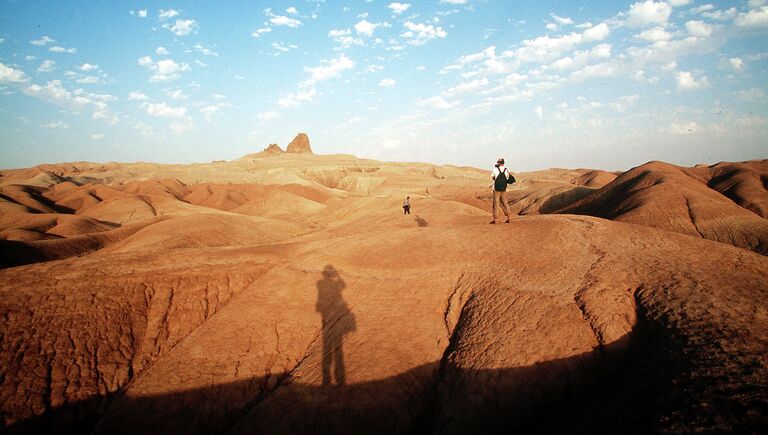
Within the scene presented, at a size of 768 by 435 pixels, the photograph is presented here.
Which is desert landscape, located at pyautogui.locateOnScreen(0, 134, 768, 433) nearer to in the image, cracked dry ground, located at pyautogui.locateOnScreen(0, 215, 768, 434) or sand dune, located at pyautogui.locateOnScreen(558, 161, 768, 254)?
cracked dry ground, located at pyautogui.locateOnScreen(0, 215, 768, 434)

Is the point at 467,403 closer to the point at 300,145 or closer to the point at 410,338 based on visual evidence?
the point at 410,338

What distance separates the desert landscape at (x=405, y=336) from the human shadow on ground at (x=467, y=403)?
1.0 inches

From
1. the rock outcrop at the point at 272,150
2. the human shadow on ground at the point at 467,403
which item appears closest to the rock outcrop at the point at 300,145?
the rock outcrop at the point at 272,150

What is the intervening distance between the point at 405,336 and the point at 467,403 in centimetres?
204

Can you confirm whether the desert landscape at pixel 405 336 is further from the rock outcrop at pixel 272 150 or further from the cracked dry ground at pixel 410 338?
the rock outcrop at pixel 272 150

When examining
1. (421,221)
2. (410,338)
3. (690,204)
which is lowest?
(410,338)

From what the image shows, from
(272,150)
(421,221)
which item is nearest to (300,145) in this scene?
(272,150)

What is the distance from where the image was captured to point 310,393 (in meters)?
6.83

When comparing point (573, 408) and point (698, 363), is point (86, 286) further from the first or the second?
point (698, 363)

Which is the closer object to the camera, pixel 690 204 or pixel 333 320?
pixel 333 320

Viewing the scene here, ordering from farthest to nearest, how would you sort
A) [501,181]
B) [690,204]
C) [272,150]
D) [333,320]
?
[272,150]
[690,204]
[501,181]
[333,320]

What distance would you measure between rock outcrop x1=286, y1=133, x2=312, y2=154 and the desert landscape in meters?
110

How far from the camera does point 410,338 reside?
7535 mm

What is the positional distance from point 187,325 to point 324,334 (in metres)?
3.67
